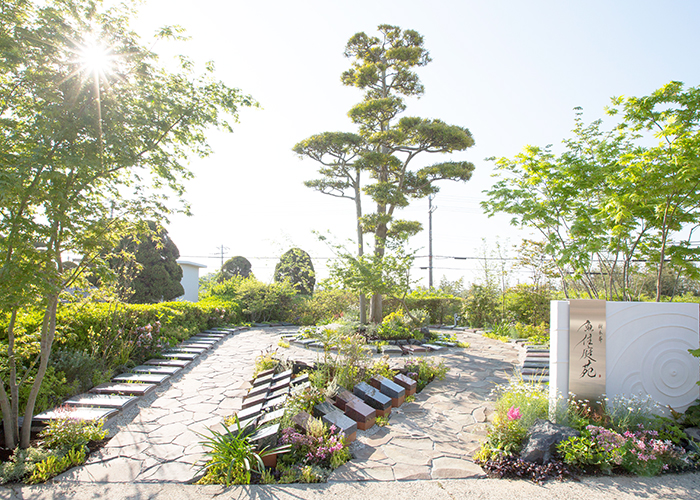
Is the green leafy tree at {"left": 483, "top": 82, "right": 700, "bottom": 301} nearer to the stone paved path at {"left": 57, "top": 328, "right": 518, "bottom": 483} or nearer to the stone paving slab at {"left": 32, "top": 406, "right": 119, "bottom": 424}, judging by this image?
the stone paved path at {"left": 57, "top": 328, "right": 518, "bottom": 483}

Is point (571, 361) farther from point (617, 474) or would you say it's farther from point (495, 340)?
point (495, 340)

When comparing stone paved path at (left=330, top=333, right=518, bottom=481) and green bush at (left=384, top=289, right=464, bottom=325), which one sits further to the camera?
green bush at (left=384, top=289, right=464, bottom=325)

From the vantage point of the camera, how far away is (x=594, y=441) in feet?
11.2

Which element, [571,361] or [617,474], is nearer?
[617,474]

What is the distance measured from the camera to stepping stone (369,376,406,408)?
473 cm

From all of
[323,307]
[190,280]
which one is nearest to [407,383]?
[323,307]

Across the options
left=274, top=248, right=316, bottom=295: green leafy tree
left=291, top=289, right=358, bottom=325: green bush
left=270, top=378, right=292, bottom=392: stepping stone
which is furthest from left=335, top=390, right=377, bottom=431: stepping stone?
left=274, top=248, right=316, bottom=295: green leafy tree

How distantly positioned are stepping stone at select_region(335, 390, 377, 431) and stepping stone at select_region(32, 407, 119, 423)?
8.10 feet

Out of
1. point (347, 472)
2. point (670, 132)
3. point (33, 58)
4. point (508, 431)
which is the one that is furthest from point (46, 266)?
point (670, 132)

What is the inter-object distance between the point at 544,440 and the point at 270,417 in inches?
96.5

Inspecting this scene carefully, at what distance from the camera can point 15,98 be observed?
10.8 ft

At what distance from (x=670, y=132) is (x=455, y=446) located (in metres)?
4.07

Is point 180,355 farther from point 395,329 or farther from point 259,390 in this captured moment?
point 395,329

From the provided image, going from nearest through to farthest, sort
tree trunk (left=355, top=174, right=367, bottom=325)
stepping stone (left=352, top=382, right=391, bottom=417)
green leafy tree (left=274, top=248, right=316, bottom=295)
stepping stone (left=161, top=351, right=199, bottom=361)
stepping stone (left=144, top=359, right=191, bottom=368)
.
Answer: stepping stone (left=352, top=382, right=391, bottom=417) < stepping stone (left=144, top=359, right=191, bottom=368) < stepping stone (left=161, top=351, right=199, bottom=361) < tree trunk (left=355, top=174, right=367, bottom=325) < green leafy tree (left=274, top=248, right=316, bottom=295)
